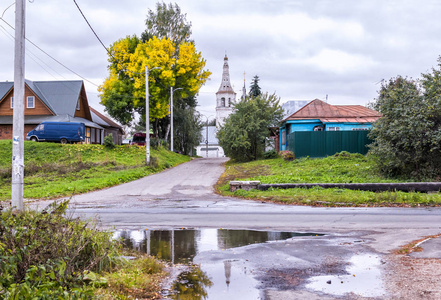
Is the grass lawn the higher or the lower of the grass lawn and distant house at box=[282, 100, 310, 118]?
the lower

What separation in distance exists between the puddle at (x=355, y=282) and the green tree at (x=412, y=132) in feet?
46.8

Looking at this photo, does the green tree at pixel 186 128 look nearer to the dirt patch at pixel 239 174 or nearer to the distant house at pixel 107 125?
the distant house at pixel 107 125

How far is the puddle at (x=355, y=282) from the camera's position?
5625 mm

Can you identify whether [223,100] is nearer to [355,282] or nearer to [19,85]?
[19,85]

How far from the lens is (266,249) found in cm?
804

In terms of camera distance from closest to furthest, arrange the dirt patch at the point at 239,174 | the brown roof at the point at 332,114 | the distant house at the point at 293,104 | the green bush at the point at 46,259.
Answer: the green bush at the point at 46,259
the dirt patch at the point at 239,174
the brown roof at the point at 332,114
the distant house at the point at 293,104

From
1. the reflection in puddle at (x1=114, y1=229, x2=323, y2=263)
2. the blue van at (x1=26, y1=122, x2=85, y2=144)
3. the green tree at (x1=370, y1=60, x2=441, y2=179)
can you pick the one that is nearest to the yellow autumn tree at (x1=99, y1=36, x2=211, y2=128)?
the blue van at (x1=26, y1=122, x2=85, y2=144)

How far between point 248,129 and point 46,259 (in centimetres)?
3201

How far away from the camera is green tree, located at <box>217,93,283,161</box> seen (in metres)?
36.8

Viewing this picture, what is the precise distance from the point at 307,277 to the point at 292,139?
27.3 metres

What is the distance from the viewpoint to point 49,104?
4434 cm

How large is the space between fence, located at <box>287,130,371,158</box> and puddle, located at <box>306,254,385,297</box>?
83.3ft

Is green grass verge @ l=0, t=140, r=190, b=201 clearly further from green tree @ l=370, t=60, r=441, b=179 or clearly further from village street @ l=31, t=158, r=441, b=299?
green tree @ l=370, t=60, r=441, b=179

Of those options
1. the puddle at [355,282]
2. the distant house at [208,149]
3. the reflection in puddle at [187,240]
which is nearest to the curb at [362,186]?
the reflection in puddle at [187,240]
